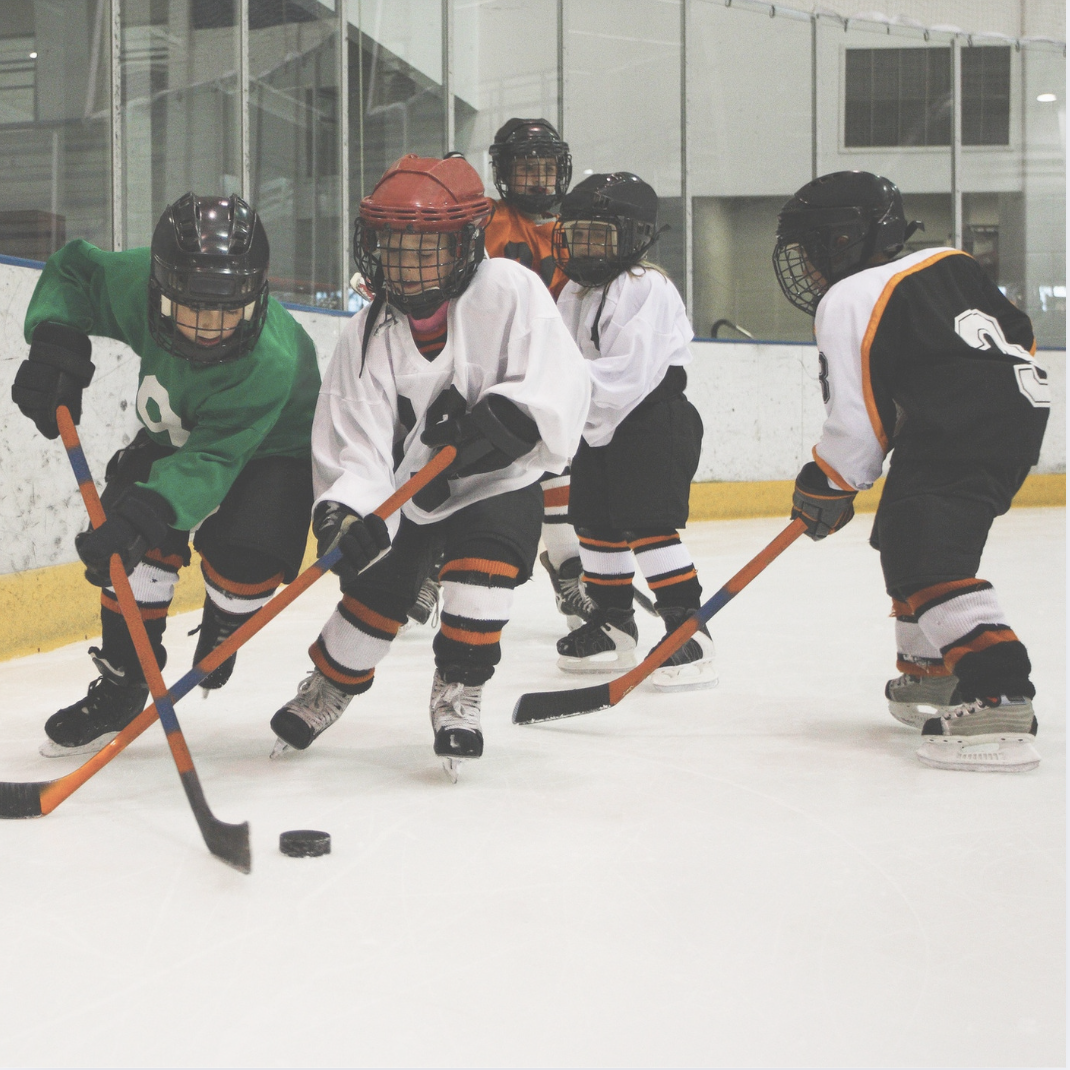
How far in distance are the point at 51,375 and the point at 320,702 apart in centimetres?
60

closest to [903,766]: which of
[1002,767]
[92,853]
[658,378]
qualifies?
[1002,767]

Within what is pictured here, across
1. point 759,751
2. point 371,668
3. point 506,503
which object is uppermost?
point 506,503

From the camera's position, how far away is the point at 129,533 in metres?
1.52

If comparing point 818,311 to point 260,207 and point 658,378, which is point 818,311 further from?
point 260,207

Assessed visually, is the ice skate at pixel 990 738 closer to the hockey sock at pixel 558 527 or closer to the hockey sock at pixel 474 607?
the hockey sock at pixel 474 607

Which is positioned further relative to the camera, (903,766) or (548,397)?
(903,766)

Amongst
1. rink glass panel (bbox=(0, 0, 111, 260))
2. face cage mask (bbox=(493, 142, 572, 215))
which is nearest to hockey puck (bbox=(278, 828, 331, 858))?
face cage mask (bbox=(493, 142, 572, 215))

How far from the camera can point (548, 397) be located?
1617 mm

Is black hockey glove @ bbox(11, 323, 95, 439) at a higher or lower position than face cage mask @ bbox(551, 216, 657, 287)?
lower

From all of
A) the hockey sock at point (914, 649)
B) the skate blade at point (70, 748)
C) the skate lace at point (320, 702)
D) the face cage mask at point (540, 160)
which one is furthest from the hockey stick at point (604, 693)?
the face cage mask at point (540, 160)

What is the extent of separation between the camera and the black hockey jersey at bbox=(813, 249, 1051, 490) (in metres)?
1.70

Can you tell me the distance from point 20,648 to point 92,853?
1.39 meters

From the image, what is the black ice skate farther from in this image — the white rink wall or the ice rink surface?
the white rink wall

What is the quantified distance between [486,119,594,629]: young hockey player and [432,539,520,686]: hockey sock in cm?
111
